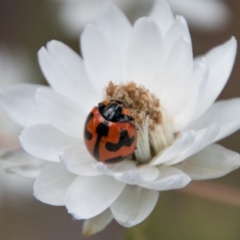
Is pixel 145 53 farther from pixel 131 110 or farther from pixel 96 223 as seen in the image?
pixel 96 223

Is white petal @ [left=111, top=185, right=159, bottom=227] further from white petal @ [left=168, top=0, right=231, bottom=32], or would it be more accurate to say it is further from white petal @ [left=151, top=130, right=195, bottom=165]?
white petal @ [left=168, top=0, right=231, bottom=32]

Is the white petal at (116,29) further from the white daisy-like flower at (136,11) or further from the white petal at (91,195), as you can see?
the white daisy-like flower at (136,11)

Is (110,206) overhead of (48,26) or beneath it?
beneath

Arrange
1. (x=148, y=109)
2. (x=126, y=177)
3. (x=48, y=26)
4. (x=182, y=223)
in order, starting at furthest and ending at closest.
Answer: (x=48, y=26) → (x=182, y=223) → (x=148, y=109) → (x=126, y=177)

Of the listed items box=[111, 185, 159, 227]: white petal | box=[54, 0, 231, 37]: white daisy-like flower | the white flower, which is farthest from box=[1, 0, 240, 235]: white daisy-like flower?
box=[54, 0, 231, 37]: white daisy-like flower

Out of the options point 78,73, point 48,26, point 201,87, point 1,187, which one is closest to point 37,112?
point 78,73

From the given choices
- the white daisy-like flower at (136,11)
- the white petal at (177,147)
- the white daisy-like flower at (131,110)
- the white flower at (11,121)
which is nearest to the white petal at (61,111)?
the white daisy-like flower at (131,110)

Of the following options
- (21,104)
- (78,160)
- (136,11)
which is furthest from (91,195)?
(136,11)

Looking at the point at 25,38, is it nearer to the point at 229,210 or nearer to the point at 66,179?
the point at 229,210
